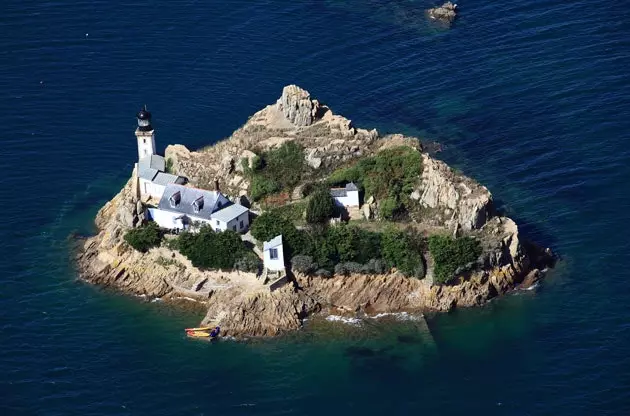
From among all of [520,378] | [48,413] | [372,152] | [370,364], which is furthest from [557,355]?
[48,413]

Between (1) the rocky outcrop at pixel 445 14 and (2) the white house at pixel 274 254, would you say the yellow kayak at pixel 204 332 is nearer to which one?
(2) the white house at pixel 274 254

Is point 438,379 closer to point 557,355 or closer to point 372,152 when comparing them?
point 557,355

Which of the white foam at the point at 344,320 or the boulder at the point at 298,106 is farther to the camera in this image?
the boulder at the point at 298,106

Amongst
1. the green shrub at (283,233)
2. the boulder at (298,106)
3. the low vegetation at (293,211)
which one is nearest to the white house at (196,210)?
the green shrub at (283,233)

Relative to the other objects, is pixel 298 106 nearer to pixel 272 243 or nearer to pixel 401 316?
pixel 272 243

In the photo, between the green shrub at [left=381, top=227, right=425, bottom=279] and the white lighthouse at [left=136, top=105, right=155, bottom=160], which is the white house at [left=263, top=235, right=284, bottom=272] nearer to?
the green shrub at [left=381, top=227, right=425, bottom=279]
